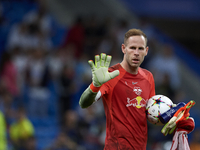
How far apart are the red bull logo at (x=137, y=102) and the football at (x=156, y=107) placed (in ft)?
0.27

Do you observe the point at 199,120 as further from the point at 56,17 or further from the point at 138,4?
the point at 56,17

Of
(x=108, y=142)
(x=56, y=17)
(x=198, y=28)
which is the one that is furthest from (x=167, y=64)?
(x=108, y=142)

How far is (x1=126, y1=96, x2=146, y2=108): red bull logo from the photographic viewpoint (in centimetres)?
431

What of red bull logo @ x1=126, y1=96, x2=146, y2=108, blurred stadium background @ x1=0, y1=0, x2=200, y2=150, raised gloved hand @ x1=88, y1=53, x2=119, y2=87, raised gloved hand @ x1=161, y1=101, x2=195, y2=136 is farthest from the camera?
blurred stadium background @ x1=0, y1=0, x2=200, y2=150

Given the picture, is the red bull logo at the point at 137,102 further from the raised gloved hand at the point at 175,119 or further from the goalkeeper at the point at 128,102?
the raised gloved hand at the point at 175,119

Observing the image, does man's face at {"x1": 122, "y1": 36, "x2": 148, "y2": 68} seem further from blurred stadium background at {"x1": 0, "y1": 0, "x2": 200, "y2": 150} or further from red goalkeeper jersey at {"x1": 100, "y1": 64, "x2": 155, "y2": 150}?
blurred stadium background at {"x1": 0, "y1": 0, "x2": 200, "y2": 150}

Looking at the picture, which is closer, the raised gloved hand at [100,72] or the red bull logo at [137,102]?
the raised gloved hand at [100,72]

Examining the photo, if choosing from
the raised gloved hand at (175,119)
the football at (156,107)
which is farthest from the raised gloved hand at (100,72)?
the raised gloved hand at (175,119)

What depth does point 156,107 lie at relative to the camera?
435 cm

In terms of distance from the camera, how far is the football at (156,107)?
14.3ft

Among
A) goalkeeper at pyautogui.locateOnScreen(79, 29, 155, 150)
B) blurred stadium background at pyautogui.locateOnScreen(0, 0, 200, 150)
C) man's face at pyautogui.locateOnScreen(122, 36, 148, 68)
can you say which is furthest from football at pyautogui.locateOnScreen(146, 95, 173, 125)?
blurred stadium background at pyautogui.locateOnScreen(0, 0, 200, 150)

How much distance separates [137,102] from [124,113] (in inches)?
8.8

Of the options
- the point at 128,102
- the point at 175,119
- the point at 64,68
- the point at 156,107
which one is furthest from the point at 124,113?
the point at 64,68

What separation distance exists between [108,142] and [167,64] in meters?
7.21
